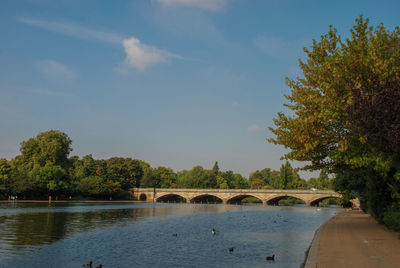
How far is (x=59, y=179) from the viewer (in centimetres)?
8888

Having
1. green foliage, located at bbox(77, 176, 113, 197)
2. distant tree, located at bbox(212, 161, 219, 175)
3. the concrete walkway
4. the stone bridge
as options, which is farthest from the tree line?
the concrete walkway

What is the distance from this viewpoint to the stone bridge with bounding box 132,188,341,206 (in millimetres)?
87000

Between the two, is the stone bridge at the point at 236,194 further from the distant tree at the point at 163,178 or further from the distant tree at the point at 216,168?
the distant tree at the point at 216,168

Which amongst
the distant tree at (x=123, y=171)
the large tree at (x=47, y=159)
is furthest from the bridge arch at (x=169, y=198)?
the large tree at (x=47, y=159)

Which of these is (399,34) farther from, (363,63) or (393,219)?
(393,219)

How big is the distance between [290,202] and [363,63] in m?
100

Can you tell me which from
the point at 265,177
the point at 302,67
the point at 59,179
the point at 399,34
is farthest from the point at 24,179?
the point at 265,177

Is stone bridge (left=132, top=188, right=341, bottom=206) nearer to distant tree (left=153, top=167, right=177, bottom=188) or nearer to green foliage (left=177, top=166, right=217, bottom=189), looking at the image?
green foliage (left=177, top=166, right=217, bottom=189)

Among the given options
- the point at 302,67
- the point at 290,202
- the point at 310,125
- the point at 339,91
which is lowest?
the point at 290,202

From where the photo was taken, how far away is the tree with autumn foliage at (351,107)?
13.7 m

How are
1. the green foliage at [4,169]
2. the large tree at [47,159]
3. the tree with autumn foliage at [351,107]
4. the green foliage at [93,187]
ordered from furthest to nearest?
the green foliage at [93,187] → the large tree at [47,159] → the green foliage at [4,169] → the tree with autumn foliage at [351,107]

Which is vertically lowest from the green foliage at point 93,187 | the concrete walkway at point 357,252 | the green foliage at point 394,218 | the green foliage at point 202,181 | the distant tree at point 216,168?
the concrete walkway at point 357,252

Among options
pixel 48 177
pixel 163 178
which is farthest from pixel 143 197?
pixel 48 177

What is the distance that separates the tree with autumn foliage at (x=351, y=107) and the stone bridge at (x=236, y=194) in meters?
65.9
